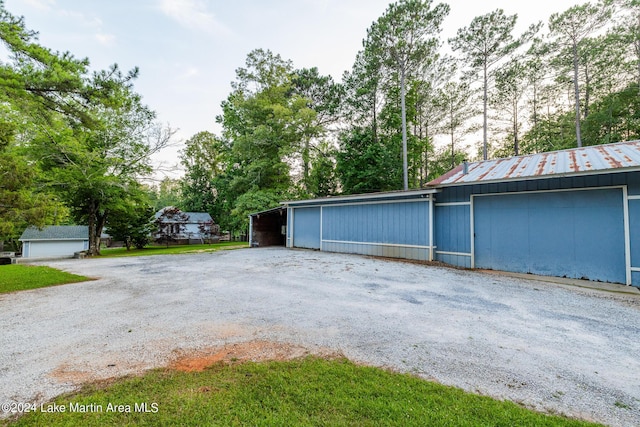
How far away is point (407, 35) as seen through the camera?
14.8 meters

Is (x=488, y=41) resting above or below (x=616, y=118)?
above

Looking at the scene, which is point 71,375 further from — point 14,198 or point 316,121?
point 316,121

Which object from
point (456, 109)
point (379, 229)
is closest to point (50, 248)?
point (379, 229)

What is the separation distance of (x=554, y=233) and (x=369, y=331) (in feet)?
19.7

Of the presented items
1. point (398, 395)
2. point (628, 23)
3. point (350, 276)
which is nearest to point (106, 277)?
point (350, 276)

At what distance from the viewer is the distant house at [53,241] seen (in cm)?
2389

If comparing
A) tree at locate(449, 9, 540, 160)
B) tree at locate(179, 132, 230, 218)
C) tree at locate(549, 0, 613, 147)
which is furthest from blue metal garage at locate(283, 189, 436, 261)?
tree at locate(179, 132, 230, 218)

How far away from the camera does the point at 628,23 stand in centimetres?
1300

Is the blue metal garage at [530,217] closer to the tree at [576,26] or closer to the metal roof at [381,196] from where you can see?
the metal roof at [381,196]

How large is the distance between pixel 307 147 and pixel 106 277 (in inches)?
593

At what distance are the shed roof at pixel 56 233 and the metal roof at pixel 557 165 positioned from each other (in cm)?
3222

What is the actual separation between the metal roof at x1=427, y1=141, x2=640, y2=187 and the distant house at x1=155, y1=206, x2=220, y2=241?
22255mm

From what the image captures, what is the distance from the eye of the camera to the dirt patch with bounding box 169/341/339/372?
2438mm

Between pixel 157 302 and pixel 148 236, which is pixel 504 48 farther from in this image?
pixel 148 236
